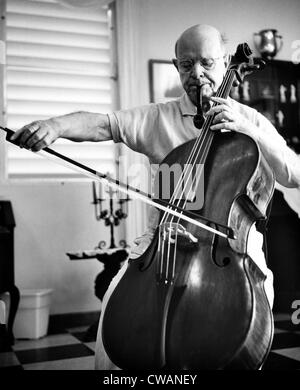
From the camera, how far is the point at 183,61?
4.47ft

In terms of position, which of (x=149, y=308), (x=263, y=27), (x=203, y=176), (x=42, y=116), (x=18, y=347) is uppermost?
(x=263, y=27)

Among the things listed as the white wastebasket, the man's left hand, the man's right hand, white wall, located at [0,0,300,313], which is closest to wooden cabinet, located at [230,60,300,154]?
white wall, located at [0,0,300,313]

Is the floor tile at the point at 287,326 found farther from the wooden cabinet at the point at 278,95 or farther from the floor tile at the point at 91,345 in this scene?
the wooden cabinet at the point at 278,95

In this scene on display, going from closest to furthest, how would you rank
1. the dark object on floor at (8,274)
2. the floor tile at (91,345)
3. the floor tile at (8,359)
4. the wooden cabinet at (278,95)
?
the floor tile at (8,359), the floor tile at (91,345), the dark object on floor at (8,274), the wooden cabinet at (278,95)

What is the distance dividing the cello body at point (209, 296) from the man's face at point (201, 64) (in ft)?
0.68

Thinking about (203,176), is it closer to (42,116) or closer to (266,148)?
(266,148)

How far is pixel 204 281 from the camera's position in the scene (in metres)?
1.03

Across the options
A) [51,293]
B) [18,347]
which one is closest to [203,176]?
[18,347]

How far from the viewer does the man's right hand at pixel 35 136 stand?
1089mm

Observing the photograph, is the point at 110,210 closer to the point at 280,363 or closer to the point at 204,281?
the point at 280,363

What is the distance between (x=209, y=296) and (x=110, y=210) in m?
2.40

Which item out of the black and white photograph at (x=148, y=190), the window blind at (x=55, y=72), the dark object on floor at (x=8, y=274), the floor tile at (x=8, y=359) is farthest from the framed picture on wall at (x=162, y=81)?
the floor tile at (x=8, y=359)

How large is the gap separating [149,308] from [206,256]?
0.16 meters
